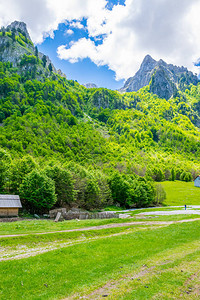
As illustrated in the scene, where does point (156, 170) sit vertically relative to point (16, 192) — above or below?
above

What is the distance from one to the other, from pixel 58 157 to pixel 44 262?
13178cm

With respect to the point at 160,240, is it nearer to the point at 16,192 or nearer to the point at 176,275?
the point at 176,275

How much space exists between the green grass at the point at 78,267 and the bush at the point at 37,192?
3336 centimetres

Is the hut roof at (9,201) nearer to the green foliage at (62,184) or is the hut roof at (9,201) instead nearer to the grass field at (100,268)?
the green foliage at (62,184)

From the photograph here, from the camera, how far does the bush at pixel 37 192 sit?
54.3 m

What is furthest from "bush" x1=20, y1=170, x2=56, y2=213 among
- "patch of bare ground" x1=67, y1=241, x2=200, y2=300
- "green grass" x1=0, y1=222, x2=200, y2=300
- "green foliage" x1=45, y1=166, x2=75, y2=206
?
"patch of bare ground" x1=67, y1=241, x2=200, y2=300

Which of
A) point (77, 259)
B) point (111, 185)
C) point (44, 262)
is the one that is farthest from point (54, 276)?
point (111, 185)

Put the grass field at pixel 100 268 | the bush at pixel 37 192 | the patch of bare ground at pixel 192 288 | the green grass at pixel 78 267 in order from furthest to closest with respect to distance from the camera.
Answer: the bush at pixel 37 192, the green grass at pixel 78 267, the grass field at pixel 100 268, the patch of bare ground at pixel 192 288

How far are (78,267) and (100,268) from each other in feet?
5.97

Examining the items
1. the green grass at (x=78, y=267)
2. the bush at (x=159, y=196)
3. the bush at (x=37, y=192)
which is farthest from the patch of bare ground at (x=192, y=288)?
the bush at (x=159, y=196)

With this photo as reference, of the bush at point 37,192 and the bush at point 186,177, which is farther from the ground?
the bush at point 186,177

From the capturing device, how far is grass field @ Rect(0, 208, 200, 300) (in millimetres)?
12570

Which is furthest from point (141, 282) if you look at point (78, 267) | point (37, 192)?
point (37, 192)

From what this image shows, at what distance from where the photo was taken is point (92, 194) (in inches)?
2931
